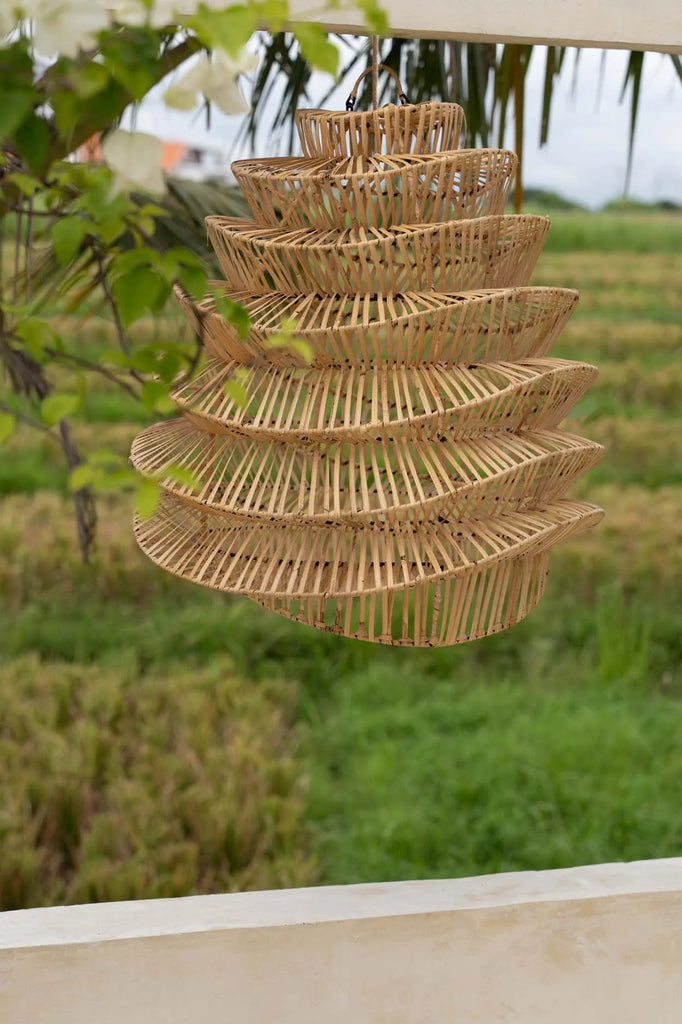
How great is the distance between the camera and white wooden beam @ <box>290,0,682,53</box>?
Result: 757 mm

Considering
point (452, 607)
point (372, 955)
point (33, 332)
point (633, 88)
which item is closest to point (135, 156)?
point (33, 332)

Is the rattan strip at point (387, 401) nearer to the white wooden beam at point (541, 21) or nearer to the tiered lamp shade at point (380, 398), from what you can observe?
the tiered lamp shade at point (380, 398)

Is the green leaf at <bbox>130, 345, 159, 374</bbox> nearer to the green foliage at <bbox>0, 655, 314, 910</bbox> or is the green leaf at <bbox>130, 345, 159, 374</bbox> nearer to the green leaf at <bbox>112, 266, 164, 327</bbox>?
the green leaf at <bbox>112, 266, 164, 327</bbox>

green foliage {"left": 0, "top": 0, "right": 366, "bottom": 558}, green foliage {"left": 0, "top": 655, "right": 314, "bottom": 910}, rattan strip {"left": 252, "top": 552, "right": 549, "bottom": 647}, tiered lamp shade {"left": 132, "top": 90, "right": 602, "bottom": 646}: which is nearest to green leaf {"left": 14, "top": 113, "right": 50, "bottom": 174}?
green foliage {"left": 0, "top": 0, "right": 366, "bottom": 558}

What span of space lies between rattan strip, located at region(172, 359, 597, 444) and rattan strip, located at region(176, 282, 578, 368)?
1 cm

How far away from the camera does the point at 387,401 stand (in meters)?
0.58

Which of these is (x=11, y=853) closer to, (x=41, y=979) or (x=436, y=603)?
(x=41, y=979)

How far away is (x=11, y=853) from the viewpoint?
1946 mm

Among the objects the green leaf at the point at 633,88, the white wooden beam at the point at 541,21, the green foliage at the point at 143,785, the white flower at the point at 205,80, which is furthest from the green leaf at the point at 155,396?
the green foliage at the point at 143,785

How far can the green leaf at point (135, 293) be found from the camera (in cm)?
37

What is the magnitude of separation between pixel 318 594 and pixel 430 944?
473 millimetres

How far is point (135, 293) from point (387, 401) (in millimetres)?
231

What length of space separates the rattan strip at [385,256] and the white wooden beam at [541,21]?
0.72 feet

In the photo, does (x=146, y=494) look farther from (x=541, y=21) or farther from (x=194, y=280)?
(x=541, y=21)
